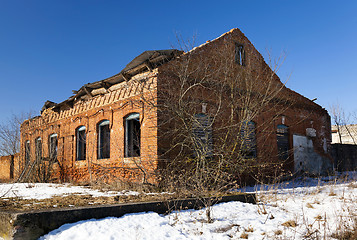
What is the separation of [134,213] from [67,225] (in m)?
1.23

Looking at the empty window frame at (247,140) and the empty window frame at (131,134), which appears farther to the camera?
the empty window frame at (131,134)

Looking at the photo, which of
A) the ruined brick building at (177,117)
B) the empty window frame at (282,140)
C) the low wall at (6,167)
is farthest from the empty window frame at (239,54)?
the low wall at (6,167)

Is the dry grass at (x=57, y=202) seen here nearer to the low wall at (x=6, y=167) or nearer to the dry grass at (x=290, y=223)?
the dry grass at (x=290, y=223)

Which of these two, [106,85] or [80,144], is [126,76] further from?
[80,144]

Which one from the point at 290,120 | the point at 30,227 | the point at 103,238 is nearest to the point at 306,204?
the point at 103,238

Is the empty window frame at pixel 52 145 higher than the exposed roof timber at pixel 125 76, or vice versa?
the exposed roof timber at pixel 125 76

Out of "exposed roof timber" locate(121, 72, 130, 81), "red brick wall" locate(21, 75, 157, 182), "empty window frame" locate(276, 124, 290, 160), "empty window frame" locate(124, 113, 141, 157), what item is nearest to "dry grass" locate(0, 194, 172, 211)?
"red brick wall" locate(21, 75, 157, 182)

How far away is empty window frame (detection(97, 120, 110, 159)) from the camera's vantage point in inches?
543

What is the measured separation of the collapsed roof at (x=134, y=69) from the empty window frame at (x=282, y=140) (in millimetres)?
6828

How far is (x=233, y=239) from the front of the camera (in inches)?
191

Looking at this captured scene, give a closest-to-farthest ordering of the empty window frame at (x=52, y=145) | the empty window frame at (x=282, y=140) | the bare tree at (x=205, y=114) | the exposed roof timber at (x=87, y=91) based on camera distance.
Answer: the bare tree at (x=205, y=114) → the exposed roof timber at (x=87, y=91) → the empty window frame at (x=282, y=140) → the empty window frame at (x=52, y=145)

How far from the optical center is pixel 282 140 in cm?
1512

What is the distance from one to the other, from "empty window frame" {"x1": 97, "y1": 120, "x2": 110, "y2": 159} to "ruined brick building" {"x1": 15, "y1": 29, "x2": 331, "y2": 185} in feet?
→ 0.15

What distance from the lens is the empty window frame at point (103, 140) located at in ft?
45.3
